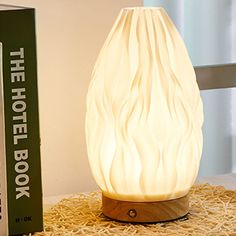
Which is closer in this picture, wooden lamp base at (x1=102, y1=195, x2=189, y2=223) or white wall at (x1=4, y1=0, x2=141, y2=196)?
wooden lamp base at (x1=102, y1=195, x2=189, y2=223)

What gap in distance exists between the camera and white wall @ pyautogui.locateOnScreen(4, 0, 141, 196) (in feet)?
4.10

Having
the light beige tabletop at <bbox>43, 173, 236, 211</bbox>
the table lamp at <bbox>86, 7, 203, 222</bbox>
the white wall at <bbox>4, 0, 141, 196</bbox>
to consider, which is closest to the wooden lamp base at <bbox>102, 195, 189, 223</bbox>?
the table lamp at <bbox>86, 7, 203, 222</bbox>

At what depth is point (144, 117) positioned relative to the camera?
3.35 feet

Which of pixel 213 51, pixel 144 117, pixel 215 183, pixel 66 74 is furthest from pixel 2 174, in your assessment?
pixel 213 51

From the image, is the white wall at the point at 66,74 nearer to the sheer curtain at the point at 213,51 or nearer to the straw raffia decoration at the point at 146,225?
the straw raffia decoration at the point at 146,225

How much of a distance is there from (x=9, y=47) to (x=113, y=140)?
7.6 inches

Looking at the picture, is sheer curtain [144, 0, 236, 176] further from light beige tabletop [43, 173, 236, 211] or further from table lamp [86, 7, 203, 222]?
table lamp [86, 7, 203, 222]

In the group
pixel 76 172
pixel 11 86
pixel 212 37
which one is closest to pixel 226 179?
pixel 76 172

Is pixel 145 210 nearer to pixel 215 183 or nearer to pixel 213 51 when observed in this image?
pixel 215 183

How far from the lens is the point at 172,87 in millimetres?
1031

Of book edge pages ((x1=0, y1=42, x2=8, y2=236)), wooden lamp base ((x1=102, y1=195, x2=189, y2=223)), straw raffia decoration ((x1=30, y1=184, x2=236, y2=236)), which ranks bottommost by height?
straw raffia decoration ((x1=30, y1=184, x2=236, y2=236))

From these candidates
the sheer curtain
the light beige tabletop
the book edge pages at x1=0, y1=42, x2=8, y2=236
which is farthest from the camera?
the sheer curtain

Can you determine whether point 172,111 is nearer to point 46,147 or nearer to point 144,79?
point 144,79

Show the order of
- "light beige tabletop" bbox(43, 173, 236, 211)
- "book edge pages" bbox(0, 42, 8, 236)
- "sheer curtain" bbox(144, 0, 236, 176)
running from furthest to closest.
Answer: "sheer curtain" bbox(144, 0, 236, 176)
"light beige tabletop" bbox(43, 173, 236, 211)
"book edge pages" bbox(0, 42, 8, 236)
